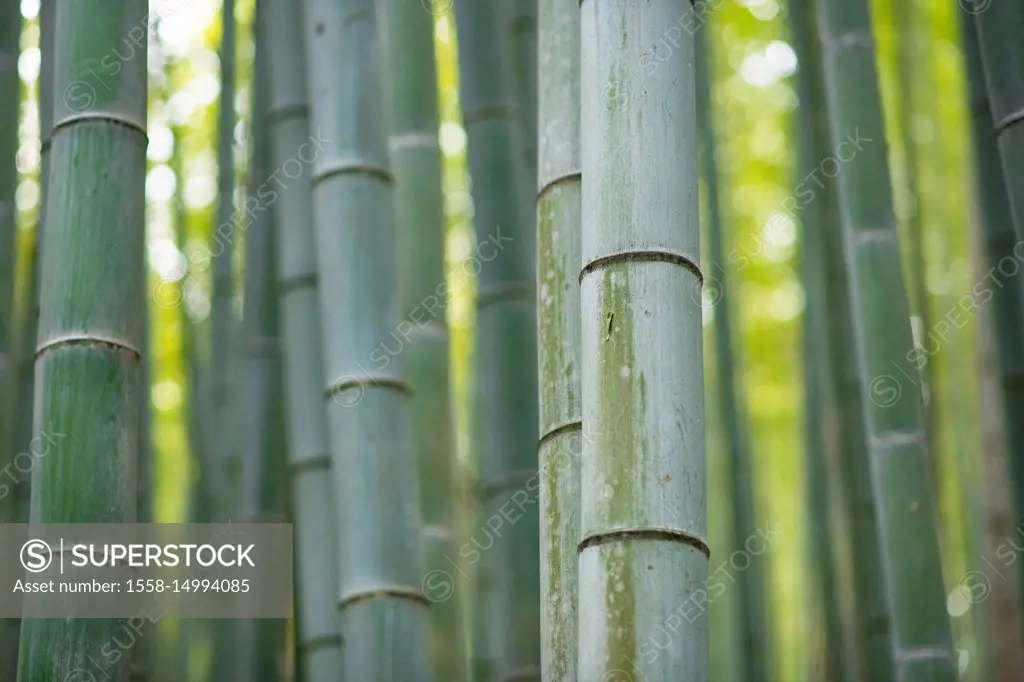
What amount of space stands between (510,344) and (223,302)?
4.38 feet

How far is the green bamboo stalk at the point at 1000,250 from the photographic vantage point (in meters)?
3.76

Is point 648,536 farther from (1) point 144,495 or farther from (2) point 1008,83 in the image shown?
(1) point 144,495

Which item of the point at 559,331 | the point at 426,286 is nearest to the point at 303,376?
the point at 426,286

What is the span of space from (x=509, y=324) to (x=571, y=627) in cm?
140

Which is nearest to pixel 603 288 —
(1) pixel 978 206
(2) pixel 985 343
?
(1) pixel 978 206

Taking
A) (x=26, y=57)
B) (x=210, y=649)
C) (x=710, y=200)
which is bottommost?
(x=210, y=649)

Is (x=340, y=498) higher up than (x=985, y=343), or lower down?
lower down

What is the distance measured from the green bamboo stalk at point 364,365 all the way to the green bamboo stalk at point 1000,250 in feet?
5.64

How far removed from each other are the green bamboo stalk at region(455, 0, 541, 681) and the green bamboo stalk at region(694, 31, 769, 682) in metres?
1.08

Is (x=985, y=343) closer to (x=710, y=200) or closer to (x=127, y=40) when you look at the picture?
(x=710, y=200)

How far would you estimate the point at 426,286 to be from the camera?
4.14 meters

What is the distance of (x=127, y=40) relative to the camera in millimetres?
2697

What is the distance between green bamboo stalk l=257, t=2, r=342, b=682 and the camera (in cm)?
349

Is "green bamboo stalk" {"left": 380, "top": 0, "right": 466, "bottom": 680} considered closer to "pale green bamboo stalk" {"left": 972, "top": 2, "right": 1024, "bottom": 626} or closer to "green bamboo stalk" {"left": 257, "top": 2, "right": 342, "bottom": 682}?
"green bamboo stalk" {"left": 257, "top": 2, "right": 342, "bottom": 682}
